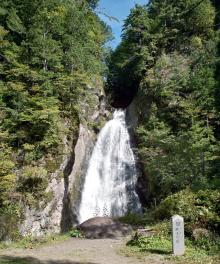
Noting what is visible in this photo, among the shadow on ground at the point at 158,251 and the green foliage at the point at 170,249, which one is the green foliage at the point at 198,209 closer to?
the green foliage at the point at 170,249

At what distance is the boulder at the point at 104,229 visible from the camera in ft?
47.1

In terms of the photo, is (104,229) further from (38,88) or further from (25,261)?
(38,88)

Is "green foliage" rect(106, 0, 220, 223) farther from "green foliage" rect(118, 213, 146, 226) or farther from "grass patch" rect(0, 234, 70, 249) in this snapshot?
"grass patch" rect(0, 234, 70, 249)

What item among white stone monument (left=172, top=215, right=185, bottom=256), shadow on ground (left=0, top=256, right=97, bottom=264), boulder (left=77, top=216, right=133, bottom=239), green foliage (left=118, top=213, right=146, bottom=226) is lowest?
shadow on ground (left=0, top=256, right=97, bottom=264)

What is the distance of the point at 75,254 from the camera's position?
10727mm

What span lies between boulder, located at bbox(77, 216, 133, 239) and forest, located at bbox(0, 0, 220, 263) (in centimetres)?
141

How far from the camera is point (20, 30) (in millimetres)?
23875

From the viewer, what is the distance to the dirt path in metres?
9.68

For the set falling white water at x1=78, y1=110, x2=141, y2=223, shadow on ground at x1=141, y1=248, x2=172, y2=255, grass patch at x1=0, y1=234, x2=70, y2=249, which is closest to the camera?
shadow on ground at x1=141, y1=248, x2=172, y2=255

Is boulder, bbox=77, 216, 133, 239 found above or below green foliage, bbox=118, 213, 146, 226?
below

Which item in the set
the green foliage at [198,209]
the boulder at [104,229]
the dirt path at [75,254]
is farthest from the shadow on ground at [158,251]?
the boulder at [104,229]

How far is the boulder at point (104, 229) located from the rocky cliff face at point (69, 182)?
4.45 m

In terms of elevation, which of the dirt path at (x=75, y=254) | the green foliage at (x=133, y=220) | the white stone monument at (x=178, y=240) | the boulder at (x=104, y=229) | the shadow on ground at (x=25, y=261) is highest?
the green foliage at (x=133, y=220)

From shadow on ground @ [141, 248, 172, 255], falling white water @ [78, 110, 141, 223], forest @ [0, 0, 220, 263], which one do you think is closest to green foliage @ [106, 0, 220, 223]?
forest @ [0, 0, 220, 263]
